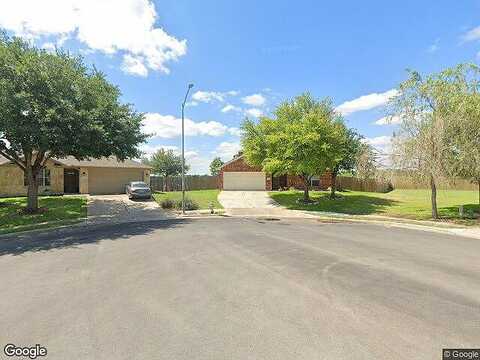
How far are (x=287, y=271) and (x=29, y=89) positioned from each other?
1659 centimetres

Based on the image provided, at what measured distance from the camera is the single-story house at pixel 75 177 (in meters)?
29.2

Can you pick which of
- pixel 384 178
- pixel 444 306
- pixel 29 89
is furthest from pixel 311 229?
pixel 29 89

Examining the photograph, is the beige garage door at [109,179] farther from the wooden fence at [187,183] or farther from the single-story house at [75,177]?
the wooden fence at [187,183]

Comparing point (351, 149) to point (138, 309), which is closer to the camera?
point (138, 309)

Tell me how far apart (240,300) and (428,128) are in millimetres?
17229

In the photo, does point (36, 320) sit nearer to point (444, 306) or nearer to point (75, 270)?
point (75, 270)

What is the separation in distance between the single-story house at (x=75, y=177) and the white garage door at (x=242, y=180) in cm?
962

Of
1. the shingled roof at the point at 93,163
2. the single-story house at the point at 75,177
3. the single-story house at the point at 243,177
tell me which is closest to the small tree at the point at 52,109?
the single-story house at the point at 75,177

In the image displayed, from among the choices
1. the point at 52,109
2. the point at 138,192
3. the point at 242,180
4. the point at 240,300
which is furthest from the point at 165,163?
the point at 240,300

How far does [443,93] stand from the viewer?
19234 mm

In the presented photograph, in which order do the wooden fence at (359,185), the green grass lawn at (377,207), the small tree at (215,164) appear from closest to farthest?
the green grass lawn at (377,207) → the wooden fence at (359,185) → the small tree at (215,164)

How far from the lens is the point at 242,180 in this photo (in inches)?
1550

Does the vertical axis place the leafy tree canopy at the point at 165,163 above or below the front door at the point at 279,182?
above

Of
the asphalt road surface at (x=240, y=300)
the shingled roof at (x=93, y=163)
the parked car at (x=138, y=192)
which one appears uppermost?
the shingled roof at (x=93, y=163)
